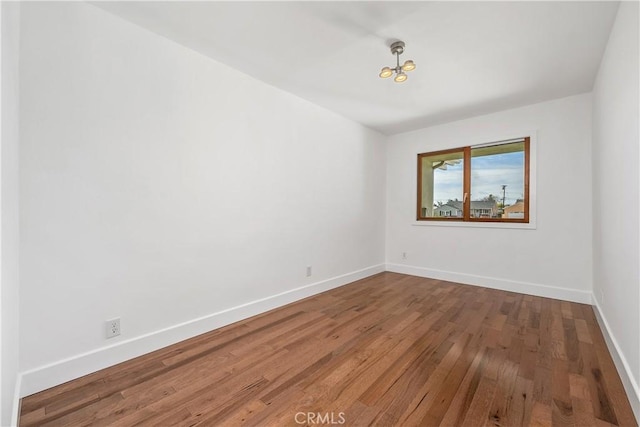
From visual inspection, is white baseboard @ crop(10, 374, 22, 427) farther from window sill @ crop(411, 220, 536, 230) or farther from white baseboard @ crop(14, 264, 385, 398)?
window sill @ crop(411, 220, 536, 230)

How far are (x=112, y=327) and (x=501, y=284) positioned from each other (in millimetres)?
4371

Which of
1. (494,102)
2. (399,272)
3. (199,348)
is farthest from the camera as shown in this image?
(399,272)

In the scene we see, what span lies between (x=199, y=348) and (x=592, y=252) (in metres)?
4.26

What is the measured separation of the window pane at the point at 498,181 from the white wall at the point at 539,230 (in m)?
0.20

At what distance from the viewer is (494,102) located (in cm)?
340

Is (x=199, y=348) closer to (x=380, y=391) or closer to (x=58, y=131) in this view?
(x=380, y=391)

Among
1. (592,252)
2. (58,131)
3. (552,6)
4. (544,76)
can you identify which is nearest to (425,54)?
(552,6)

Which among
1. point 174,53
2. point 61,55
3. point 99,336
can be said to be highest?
point 174,53

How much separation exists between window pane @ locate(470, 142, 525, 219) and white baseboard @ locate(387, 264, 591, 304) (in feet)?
2.97

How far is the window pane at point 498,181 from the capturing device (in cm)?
369

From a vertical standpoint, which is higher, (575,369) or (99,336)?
(99,336)

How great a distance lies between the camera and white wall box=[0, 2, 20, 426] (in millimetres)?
1038

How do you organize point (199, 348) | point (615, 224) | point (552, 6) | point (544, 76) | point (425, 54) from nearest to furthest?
point (552, 6), point (615, 224), point (199, 348), point (425, 54), point (544, 76)
